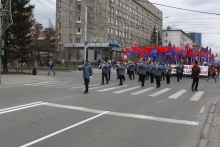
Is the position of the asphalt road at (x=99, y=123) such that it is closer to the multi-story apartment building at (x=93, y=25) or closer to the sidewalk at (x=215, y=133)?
the sidewalk at (x=215, y=133)

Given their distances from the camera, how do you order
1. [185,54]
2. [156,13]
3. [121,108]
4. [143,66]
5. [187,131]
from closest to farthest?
[187,131] < [121,108] < [143,66] < [185,54] < [156,13]

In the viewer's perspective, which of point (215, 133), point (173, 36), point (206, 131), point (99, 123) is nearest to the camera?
point (215, 133)

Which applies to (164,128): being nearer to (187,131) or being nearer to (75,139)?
(187,131)

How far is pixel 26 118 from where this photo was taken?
792 cm

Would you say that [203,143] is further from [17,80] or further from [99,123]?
[17,80]

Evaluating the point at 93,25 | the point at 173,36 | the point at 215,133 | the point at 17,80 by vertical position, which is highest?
the point at 173,36

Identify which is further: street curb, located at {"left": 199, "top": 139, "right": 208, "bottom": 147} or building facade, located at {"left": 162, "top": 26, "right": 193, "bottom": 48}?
building facade, located at {"left": 162, "top": 26, "right": 193, "bottom": 48}

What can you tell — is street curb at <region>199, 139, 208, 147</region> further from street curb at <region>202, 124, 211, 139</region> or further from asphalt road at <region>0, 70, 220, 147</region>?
Answer: street curb at <region>202, 124, 211, 139</region>

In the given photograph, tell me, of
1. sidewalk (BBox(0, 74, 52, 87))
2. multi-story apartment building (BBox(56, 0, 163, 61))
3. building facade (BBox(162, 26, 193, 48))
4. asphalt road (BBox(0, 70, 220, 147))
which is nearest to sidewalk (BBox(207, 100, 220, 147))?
asphalt road (BBox(0, 70, 220, 147))

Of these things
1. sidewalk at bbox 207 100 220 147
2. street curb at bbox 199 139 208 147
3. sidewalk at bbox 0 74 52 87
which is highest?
sidewalk at bbox 0 74 52 87

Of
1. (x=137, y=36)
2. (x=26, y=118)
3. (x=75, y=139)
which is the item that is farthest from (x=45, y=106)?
(x=137, y=36)

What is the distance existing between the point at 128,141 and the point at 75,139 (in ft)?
3.83

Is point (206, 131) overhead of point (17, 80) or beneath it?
beneath

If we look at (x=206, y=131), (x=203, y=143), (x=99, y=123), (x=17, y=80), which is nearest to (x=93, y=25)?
(x=17, y=80)
